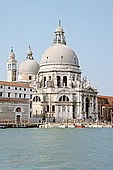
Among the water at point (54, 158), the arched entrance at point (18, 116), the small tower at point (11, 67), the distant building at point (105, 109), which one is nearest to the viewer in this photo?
the water at point (54, 158)

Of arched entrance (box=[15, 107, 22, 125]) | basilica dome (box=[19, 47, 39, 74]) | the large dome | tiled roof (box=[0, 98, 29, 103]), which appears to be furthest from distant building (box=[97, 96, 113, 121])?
arched entrance (box=[15, 107, 22, 125])

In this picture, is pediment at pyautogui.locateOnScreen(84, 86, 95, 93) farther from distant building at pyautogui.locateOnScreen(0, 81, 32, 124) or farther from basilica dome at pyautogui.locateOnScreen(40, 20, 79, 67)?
distant building at pyautogui.locateOnScreen(0, 81, 32, 124)

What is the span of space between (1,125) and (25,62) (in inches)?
1271

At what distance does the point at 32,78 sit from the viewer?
82.2 m

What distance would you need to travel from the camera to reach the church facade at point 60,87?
72.9 metres

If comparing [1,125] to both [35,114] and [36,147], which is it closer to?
[35,114]

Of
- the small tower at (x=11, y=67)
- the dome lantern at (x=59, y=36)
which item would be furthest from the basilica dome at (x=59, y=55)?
the small tower at (x=11, y=67)

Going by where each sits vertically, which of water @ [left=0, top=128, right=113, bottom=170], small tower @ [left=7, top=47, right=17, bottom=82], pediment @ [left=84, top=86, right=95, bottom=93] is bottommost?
water @ [left=0, top=128, right=113, bottom=170]

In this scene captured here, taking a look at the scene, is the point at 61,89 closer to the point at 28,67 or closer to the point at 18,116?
the point at 28,67

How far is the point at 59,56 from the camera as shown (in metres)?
75.9

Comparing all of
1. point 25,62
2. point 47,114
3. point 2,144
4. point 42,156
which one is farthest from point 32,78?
point 42,156

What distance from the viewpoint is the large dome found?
7600 centimetres

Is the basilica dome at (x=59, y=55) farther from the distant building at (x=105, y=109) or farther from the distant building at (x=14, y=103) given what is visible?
the distant building at (x=14, y=103)

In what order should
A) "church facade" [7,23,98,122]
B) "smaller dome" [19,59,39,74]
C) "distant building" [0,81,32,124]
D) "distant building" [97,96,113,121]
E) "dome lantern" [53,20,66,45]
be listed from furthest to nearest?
1. "distant building" [97,96,113,121]
2. "smaller dome" [19,59,39,74]
3. "dome lantern" [53,20,66,45]
4. "church facade" [7,23,98,122]
5. "distant building" [0,81,32,124]
